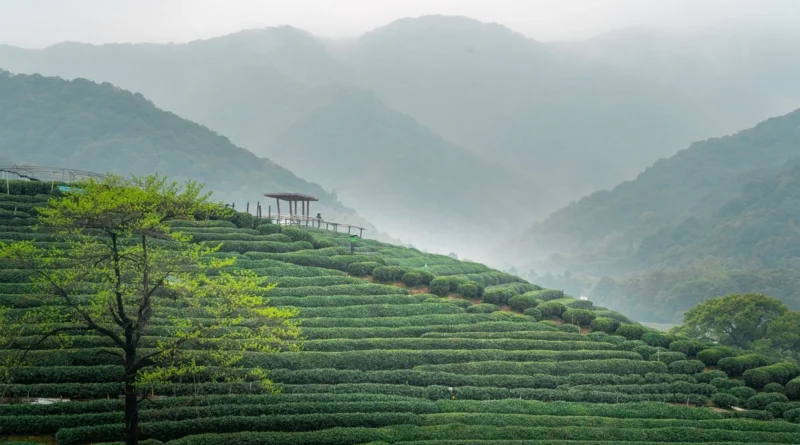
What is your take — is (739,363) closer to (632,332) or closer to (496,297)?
(632,332)

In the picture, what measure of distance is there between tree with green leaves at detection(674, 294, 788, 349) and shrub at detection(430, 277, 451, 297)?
20.3 meters

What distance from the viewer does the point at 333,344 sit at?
32.6 meters

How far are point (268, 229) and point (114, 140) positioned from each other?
117970 millimetres

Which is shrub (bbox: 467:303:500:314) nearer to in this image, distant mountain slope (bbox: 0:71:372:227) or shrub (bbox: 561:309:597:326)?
shrub (bbox: 561:309:597:326)

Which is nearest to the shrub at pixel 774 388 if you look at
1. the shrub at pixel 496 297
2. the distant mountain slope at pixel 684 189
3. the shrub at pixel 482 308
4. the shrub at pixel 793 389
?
the shrub at pixel 793 389

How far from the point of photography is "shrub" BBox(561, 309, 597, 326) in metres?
40.8

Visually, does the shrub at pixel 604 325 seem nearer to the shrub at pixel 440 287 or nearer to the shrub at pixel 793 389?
the shrub at pixel 440 287

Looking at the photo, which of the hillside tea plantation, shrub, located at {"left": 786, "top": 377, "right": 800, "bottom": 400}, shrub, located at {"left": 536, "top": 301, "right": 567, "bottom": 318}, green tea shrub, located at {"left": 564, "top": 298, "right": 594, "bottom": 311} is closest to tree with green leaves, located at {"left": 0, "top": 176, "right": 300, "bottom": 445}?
the hillside tea plantation

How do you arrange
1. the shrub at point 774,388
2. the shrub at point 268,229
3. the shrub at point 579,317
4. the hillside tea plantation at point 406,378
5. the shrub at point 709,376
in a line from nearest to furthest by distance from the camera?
the hillside tea plantation at point 406,378, the shrub at point 774,388, the shrub at point 709,376, the shrub at point 579,317, the shrub at point 268,229

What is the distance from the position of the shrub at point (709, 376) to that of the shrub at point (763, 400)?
2298mm

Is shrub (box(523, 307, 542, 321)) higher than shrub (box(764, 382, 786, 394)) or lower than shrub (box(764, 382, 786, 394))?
higher

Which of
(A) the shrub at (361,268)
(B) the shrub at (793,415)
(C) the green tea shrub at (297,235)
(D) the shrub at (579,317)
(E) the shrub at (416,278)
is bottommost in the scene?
(B) the shrub at (793,415)

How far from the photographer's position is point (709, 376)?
34125 millimetres

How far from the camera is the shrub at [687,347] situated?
37.2 metres
